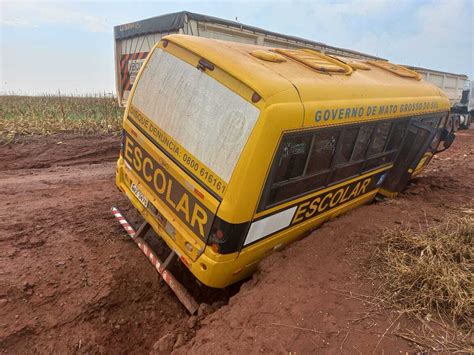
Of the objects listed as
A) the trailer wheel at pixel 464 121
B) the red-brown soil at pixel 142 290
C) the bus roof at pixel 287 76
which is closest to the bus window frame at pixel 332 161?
the bus roof at pixel 287 76

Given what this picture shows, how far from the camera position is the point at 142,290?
3971mm

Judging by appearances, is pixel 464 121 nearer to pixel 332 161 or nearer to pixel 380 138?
pixel 380 138

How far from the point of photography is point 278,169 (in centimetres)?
319

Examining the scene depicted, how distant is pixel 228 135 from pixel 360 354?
2.00 meters

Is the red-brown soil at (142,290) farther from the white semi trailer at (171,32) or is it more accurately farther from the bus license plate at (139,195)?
the white semi trailer at (171,32)

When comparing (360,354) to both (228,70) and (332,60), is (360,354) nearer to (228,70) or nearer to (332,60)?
(228,70)

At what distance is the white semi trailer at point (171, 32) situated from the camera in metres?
6.58

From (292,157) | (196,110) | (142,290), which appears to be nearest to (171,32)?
(196,110)

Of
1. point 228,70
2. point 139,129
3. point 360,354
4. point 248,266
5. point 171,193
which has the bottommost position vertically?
point 248,266

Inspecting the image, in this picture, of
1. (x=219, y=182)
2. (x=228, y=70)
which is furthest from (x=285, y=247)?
(x=228, y=70)

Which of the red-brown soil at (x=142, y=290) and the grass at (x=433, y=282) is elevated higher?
the grass at (x=433, y=282)

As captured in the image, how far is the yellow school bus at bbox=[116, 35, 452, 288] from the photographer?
300 cm

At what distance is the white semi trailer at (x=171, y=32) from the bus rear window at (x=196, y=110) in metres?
3.11

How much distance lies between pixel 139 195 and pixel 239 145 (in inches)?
64.7
